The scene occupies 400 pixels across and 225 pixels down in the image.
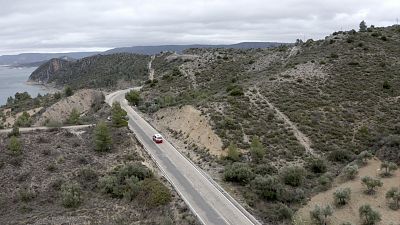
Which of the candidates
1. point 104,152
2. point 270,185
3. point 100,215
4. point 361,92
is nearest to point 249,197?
point 270,185

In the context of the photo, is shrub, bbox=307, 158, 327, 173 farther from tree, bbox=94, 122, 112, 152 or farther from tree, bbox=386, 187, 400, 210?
tree, bbox=94, 122, 112, 152

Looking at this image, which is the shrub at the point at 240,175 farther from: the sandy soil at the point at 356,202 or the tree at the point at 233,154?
the sandy soil at the point at 356,202

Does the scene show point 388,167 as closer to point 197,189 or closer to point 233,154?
point 233,154

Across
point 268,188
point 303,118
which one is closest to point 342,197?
point 268,188

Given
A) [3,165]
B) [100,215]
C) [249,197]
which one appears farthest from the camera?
[3,165]

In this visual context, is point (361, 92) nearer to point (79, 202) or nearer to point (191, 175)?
point (191, 175)

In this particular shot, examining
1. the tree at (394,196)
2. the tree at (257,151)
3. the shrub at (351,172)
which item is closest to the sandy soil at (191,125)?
the tree at (257,151)

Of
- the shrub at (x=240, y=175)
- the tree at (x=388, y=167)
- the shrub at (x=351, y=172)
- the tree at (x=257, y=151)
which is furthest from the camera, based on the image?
the tree at (x=257, y=151)
